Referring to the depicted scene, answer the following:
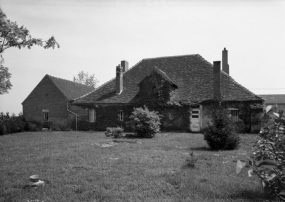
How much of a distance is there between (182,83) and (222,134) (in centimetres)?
1324

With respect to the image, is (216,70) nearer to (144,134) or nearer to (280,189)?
(144,134)

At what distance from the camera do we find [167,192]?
17.1ft

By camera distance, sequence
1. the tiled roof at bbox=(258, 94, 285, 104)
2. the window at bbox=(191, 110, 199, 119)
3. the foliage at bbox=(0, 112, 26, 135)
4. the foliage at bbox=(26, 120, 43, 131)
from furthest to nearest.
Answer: the tiled roof at bbox=(258, 94, 285, 104), the foliage at bbox=(26, 120, 43, 131), the foliage at bbox=(0, 112, 26, 135), the window at bbox=(191, 110, 199, 119)

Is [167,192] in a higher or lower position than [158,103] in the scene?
lower

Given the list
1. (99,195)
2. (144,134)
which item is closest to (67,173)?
(99,195)

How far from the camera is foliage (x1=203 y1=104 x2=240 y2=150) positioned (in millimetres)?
11328

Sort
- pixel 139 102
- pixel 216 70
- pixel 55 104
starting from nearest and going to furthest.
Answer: pixel 216 70, pixel 139 102, pixel 55 104

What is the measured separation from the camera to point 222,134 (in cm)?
1129

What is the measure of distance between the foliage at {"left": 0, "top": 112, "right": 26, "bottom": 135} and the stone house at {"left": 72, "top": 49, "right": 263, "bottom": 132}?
841 centimetres

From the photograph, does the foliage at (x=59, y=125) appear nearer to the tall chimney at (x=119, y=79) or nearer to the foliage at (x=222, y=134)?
the tall chimney at (x=119, y=79)

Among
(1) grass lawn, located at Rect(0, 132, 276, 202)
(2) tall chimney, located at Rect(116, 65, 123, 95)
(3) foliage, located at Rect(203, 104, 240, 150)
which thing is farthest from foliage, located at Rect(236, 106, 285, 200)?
(2) tall chimney, located at Rect(116, 65, 123, 95)

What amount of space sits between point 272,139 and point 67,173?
638 cm

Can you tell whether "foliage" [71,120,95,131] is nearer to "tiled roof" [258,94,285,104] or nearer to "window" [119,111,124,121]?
"window" [119,111,124,121]

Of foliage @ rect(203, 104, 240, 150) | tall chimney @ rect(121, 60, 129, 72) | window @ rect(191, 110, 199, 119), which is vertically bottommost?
foliage @ rect(203, 104, 240, 150)
